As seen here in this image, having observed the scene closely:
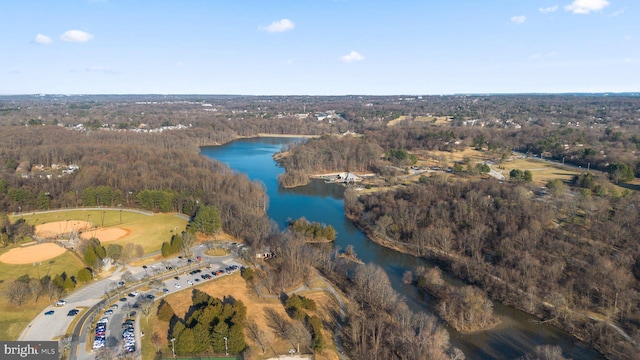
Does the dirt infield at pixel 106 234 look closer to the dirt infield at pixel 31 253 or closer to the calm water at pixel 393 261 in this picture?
the dirt infield at pixel 31 253

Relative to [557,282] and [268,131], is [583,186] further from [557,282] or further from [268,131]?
[268,131]

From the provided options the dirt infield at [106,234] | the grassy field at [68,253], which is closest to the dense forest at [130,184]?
the grassy field at [68,253]

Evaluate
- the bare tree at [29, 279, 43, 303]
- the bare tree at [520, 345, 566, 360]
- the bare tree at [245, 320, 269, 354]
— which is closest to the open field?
the bare tree at [245, 320, 269, 354]

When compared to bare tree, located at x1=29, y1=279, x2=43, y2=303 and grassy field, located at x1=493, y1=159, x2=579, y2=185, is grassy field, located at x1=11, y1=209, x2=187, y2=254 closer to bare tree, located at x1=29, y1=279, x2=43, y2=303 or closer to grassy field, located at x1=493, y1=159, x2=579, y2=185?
bare tree, located at x1=29, y1=279, x2=43, y2=303

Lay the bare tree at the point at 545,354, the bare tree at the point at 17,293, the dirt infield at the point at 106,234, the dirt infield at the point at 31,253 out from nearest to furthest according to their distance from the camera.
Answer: the bare tree at the point at 545,354 < the bare tree at the point at 17,293 < the dirt infield at the point at 31,253 < the dirt infield at the point at 106,234

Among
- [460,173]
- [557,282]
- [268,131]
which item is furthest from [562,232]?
[268,131]

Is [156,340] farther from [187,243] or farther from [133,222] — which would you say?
[133,222]
